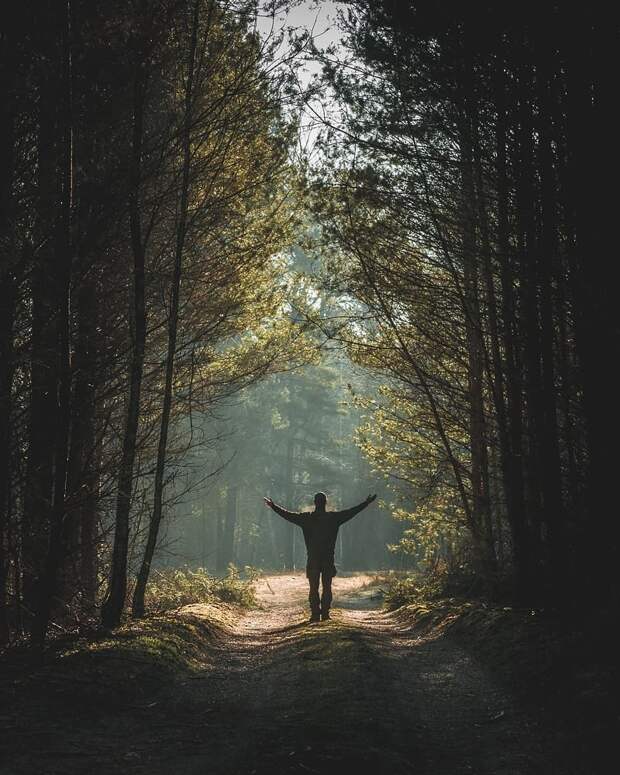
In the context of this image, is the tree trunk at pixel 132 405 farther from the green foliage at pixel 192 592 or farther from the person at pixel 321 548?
the green foliage at pixel 192 592

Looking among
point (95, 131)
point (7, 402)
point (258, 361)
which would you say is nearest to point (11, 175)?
point (95, 131)

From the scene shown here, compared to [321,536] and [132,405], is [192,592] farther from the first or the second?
[132,405]

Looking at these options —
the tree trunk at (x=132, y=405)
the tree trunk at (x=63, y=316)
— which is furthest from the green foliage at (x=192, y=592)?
the tree trunk at (x=63, y=316)

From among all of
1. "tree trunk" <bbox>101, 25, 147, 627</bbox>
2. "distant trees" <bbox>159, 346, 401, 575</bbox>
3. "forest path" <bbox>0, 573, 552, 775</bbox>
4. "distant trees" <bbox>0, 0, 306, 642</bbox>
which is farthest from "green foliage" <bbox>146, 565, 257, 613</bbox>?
"distant trees" <bbox>159, 346, 401, 575</bbox>

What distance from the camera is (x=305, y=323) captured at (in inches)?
552

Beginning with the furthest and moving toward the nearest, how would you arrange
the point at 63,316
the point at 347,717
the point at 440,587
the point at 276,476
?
1. the point at 276,476
2. the point at 440,587
3. the point at 63,316
4. the point at 347,717

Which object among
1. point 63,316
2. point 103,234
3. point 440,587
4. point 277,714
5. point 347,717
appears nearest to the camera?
point 347,717

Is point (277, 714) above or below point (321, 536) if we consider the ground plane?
below

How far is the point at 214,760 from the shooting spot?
4.70 m

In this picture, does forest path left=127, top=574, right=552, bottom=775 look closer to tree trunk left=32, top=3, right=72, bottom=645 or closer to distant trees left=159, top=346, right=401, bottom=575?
tree trunk left=32, top=3, right=72, bottom=645

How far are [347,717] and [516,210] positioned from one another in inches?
247

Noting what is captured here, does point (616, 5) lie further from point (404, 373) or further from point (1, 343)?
point (404, 373)

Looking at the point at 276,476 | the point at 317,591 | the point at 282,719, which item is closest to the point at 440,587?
the point at 317,591

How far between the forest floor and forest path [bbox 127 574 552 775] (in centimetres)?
2
